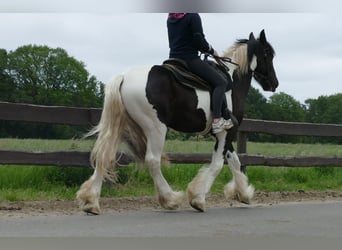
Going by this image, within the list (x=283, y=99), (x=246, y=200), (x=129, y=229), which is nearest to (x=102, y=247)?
(x=129, y=229)

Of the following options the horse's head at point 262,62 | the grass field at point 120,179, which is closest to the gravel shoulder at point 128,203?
the grass field at point 120,179

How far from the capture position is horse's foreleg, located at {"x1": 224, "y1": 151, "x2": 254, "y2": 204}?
285 inches

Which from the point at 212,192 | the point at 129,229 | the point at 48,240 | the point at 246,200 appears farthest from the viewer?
the point at 212,192

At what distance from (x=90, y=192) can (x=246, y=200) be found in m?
2.44

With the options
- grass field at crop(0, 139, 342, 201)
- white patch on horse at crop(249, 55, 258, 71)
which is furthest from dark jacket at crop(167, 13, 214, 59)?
grass field at crop(0, 139, 342, 201)

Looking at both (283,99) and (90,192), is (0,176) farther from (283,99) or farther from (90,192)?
(283,99)

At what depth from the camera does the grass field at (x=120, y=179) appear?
7555 mm

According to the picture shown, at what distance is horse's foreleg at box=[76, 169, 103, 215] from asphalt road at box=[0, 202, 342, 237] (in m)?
0.13

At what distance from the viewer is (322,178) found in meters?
11.2

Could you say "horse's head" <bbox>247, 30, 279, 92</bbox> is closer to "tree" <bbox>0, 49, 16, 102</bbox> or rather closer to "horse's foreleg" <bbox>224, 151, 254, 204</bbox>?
"horse's foreleg" <bbox>224, 151, 254, 204</bbox>

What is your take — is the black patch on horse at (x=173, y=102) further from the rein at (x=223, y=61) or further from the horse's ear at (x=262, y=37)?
the horse's ear at (x=262, y=37)

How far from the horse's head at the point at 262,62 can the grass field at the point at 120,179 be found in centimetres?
218

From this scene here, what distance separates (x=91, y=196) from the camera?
5.96 m

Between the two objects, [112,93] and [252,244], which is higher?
[112,93]
